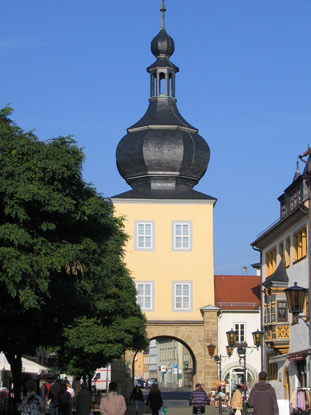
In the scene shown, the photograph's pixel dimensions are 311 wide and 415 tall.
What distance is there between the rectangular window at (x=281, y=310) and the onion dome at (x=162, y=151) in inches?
685

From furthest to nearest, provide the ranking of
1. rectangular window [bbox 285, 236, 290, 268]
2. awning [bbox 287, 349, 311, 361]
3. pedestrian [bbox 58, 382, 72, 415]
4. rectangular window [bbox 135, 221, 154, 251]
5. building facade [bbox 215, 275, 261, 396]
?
1. rectangular window [bbox 135, 221, 154, 251]
2. building facade [bbox 215, 275, 261, 396]
3. rectangular window [bbox 285, 236, 290, 268]
4. awning [bbox 287, 349, 311, 361]
5. pedestrian [bbox 58, 382, 72, 415]

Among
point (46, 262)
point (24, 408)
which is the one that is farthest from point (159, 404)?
point (24, 408)

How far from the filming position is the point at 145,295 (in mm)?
59875

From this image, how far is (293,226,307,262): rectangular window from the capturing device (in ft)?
132

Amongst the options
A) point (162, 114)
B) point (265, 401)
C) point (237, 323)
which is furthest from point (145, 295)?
point (265, 401)

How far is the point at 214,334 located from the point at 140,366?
299ft

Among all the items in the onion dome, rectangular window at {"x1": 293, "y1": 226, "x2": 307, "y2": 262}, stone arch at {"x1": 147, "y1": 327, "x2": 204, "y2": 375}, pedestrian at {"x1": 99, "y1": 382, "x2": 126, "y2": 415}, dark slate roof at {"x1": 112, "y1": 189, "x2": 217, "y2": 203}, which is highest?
the onion dome

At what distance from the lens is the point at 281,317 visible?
44281mm

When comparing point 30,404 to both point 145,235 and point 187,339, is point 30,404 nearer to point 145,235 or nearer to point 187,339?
point 187,339

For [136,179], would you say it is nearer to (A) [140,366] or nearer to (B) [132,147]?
(B) [132,147]

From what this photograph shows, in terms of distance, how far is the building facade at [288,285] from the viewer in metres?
39.4

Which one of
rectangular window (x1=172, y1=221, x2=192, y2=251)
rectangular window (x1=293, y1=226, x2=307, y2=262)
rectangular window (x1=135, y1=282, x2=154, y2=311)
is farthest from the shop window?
rectangular window (x1=135, y1=282, x2=154, y2=311)

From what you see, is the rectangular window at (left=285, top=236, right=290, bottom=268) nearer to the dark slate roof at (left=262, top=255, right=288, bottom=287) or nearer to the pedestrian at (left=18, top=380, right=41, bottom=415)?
the dark slate roof at (left=262, top=255, right=288, bottom=287)

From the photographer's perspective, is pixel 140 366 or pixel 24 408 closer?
pixel 24 408
